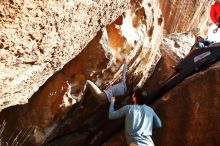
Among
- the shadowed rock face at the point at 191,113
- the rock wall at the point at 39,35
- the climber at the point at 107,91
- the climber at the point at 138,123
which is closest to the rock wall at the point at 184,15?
the shadowed rock face at the point at 191,113

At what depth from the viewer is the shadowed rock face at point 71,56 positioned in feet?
13.2

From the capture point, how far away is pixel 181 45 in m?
9.23

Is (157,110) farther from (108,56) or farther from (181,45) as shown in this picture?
(181,45)

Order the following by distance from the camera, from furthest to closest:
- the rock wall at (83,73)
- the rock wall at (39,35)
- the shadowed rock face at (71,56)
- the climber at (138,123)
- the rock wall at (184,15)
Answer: the rock wall at (184,15) < the rock wall at (83,73) < the climber at (138,123) < the shadowed rock face at (71,56) < the rock wall at (39,35)

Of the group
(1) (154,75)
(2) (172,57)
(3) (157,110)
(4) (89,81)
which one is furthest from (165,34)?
(4) (89,81)

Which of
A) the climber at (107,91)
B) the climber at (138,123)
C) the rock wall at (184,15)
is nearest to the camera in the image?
the climber at (138,123)

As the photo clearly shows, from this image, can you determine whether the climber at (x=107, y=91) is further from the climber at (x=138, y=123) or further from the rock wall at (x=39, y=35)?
the rock wall at (x=39, y=35)

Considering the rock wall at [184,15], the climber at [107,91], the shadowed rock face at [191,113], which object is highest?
the rock wall at [184,15]

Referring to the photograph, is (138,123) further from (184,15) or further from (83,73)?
(184,15)

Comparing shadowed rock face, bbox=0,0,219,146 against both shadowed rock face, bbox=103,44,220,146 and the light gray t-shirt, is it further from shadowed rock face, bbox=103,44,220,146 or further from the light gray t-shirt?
the light gray t-shirt

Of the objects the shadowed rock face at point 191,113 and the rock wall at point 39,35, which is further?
the shadowed rock face at point 191,113

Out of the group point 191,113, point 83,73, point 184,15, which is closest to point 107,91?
point 83,73

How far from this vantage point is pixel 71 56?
215 inches

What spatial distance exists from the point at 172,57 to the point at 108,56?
9.46 feet
